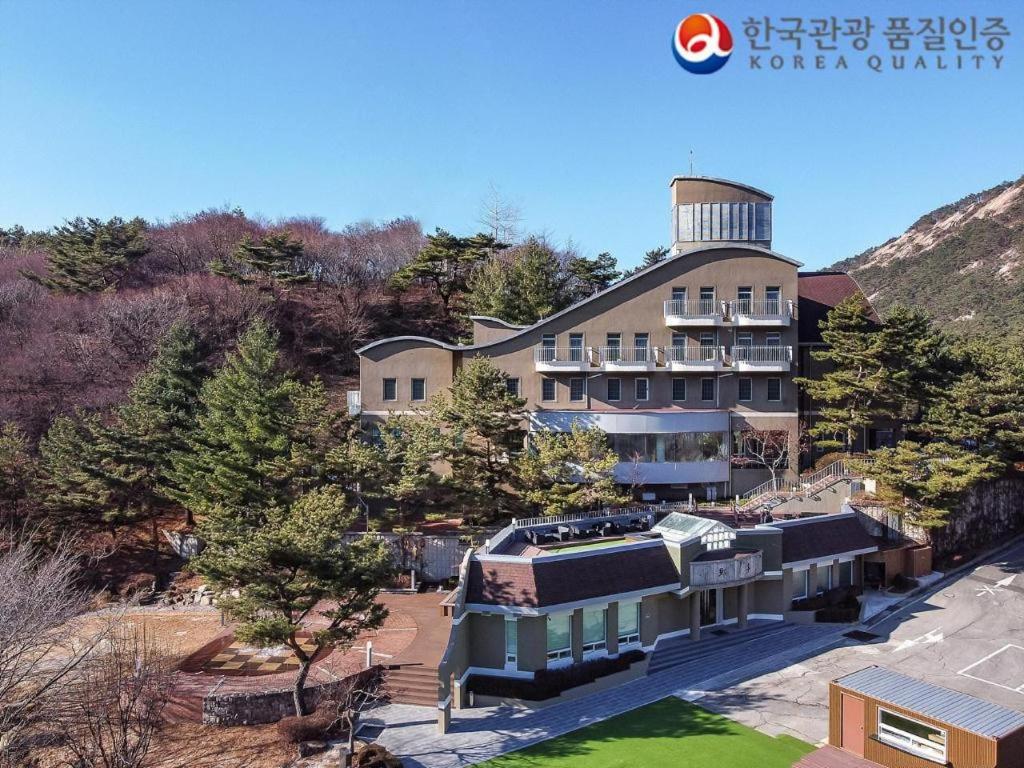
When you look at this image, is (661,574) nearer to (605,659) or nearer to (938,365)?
(605,659)

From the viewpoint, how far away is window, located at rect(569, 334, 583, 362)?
35938 millimetres

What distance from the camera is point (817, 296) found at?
3947 cm

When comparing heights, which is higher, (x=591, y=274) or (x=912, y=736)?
(x=591, y=274)

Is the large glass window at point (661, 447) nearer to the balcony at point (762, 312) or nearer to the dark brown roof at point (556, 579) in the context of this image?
the balcony at point (762, 312)

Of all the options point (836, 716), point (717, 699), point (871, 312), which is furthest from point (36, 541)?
point (871, 312)

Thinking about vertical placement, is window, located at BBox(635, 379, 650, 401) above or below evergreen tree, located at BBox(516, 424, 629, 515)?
above

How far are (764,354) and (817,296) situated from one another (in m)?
6.92

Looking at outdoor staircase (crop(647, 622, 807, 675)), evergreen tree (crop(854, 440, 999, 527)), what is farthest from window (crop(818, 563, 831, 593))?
evergreen tree (crop(854, 440, 999, 527))

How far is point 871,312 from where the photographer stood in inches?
1496

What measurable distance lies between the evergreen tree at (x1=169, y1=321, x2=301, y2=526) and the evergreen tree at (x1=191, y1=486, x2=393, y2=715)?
771cm

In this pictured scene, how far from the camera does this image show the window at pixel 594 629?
76.0 feet

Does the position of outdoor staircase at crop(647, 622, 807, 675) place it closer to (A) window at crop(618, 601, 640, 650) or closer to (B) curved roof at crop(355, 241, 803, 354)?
(A) window at crop(618, 601, 640, 650)

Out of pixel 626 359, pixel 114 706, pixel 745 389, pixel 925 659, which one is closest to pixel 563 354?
pixel 626 359

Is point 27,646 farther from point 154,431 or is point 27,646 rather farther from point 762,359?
point 762,359
